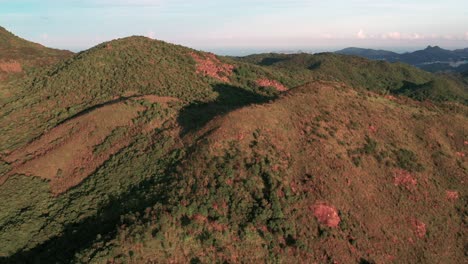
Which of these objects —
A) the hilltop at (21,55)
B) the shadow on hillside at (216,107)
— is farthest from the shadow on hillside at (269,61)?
the shadow on hillside at (216,107)

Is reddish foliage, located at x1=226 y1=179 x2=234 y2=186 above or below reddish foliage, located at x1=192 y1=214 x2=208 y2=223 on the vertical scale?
above

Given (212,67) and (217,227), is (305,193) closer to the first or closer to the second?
(217,227)

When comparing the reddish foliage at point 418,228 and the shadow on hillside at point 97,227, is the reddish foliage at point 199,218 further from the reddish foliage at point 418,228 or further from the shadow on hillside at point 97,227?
the reddish foliage at point 418,228

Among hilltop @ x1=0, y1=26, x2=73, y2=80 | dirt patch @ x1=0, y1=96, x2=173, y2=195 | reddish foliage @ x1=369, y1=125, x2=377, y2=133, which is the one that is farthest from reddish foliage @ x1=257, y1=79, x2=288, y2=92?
hilltop @ x1=0, y1=26, x2=73, y2=80

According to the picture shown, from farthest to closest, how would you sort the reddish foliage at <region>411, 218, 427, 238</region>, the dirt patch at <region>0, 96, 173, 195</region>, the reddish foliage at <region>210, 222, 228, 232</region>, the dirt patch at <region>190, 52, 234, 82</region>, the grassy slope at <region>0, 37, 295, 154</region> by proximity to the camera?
the dirt patch at <region>190, 52, 234, 82</region>
the grassy slope at <region>0, 37, 295, 154</region>
the dirt patch at <region>0, 96, 173, 195</region>
the reddish foliage at <region>411, 218, 427, 238</region>
the reddish foliage at <region>210, 222, 228, 232</region>

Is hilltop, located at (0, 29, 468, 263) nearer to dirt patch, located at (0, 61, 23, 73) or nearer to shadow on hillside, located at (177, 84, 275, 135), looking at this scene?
shadow on hillside, located at (177, 84, 275, 135)

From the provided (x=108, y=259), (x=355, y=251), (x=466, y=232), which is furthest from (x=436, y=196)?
(x=108, y=259)
